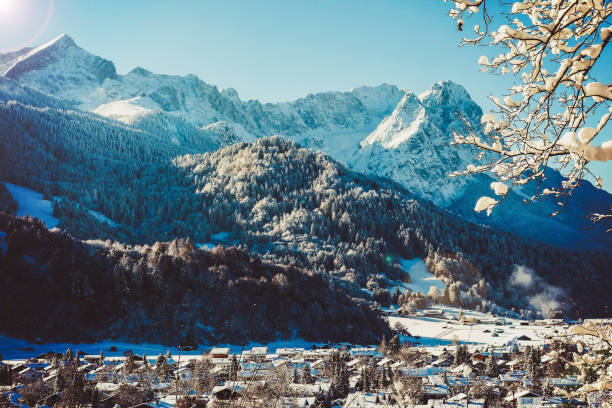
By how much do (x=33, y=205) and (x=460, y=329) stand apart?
533 feet

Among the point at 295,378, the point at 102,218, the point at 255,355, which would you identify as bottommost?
the point at 295,378

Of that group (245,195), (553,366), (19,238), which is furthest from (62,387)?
(245,195)

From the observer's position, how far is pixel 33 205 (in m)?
168

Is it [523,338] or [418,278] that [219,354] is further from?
[418,278]

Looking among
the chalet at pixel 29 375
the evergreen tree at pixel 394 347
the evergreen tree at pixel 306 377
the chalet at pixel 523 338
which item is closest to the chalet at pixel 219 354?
the evergreen tree at pixel 306 377

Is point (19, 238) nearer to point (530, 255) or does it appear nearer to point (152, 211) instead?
point (152, 211)

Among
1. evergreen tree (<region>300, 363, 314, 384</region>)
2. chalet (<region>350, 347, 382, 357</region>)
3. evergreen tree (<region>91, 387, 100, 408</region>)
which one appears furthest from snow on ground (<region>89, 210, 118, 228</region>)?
evergreen tree (<region>91, 387, 100, 408</region>)

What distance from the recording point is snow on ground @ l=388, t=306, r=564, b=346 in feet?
301

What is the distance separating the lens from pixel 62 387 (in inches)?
1463

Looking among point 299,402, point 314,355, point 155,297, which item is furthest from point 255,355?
point 155,297

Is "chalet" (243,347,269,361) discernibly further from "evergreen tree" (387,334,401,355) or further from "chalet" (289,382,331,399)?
"evergreen tree" (387,334,401,355)

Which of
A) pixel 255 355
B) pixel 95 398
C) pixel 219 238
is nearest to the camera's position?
pixel 95 398

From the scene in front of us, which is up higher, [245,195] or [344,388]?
[245,195]

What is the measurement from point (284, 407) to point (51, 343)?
4671 centimetres
